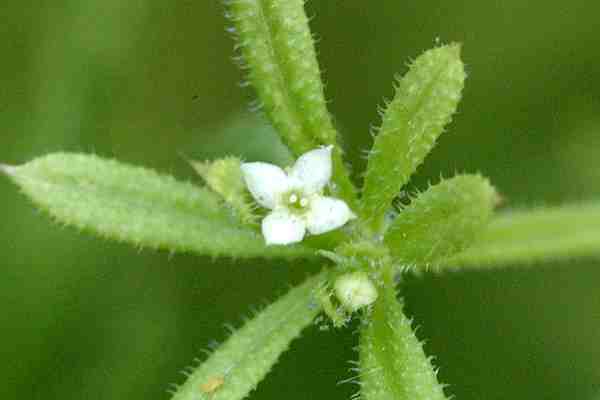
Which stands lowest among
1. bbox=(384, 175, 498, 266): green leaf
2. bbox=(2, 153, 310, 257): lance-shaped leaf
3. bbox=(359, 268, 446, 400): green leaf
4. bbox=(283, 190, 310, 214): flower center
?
bbox=(359, 268, 446, 400): green leaf

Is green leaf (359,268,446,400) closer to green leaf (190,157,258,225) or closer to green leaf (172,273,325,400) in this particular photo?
green leaf (172,273,325,400)

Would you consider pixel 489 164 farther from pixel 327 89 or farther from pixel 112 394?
pixel 112 394

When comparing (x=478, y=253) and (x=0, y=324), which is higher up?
(x=0, y=324)

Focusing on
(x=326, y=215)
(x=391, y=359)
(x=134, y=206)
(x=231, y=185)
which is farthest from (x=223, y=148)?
(x=391, y=359)

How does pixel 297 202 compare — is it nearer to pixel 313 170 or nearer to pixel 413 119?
pixel 313 170

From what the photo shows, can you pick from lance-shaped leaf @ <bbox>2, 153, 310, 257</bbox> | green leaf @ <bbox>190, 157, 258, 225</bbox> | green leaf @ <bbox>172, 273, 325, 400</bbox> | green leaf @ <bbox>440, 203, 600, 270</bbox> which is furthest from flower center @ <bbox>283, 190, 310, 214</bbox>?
green leaf @ <bbox>440, 203, 600, 270</bbox>

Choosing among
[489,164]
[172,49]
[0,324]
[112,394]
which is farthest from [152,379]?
[489,164]

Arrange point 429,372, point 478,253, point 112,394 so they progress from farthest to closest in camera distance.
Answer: point 112,394 < point 478,253 < point 429,372
